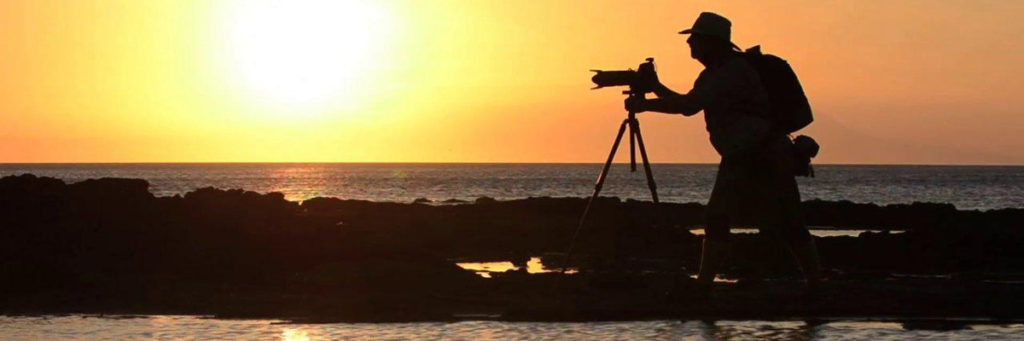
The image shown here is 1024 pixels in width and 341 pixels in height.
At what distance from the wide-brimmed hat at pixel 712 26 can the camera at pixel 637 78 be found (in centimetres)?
46

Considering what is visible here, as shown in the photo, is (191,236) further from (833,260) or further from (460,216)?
(460,216)

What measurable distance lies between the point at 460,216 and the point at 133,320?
2335 cm

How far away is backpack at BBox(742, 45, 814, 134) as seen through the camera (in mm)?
10633

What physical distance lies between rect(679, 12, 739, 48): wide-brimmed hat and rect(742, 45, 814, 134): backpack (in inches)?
13.4

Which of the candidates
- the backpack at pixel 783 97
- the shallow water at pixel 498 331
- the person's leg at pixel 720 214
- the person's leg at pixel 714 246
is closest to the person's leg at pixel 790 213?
the backpack at pixel 783 97

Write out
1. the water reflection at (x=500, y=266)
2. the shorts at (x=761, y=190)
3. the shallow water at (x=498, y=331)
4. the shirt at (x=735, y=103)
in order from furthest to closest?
1. the water reflection at (x=500, y=266)
2. the shorts at (x=761, y=190)
3. the shirt at (x=735, y=103)
4. the shallow water at (x=498, y=331)

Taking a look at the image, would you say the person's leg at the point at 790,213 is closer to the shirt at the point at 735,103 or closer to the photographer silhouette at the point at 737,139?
the photographer silhouette at the point at 737,139

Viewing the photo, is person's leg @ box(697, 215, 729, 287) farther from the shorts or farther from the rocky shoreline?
the rocky shoreline

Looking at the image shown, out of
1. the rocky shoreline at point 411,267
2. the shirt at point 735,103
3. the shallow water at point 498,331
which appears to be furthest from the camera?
the rocky shoreline at point 411,267

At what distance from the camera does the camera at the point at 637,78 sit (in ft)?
35.5

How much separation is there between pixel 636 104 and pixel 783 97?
3.53ft

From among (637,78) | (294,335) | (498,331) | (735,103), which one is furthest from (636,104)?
(294,335)

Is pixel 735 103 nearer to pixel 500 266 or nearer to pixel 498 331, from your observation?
pixel 498 331

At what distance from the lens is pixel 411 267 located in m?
14.1
